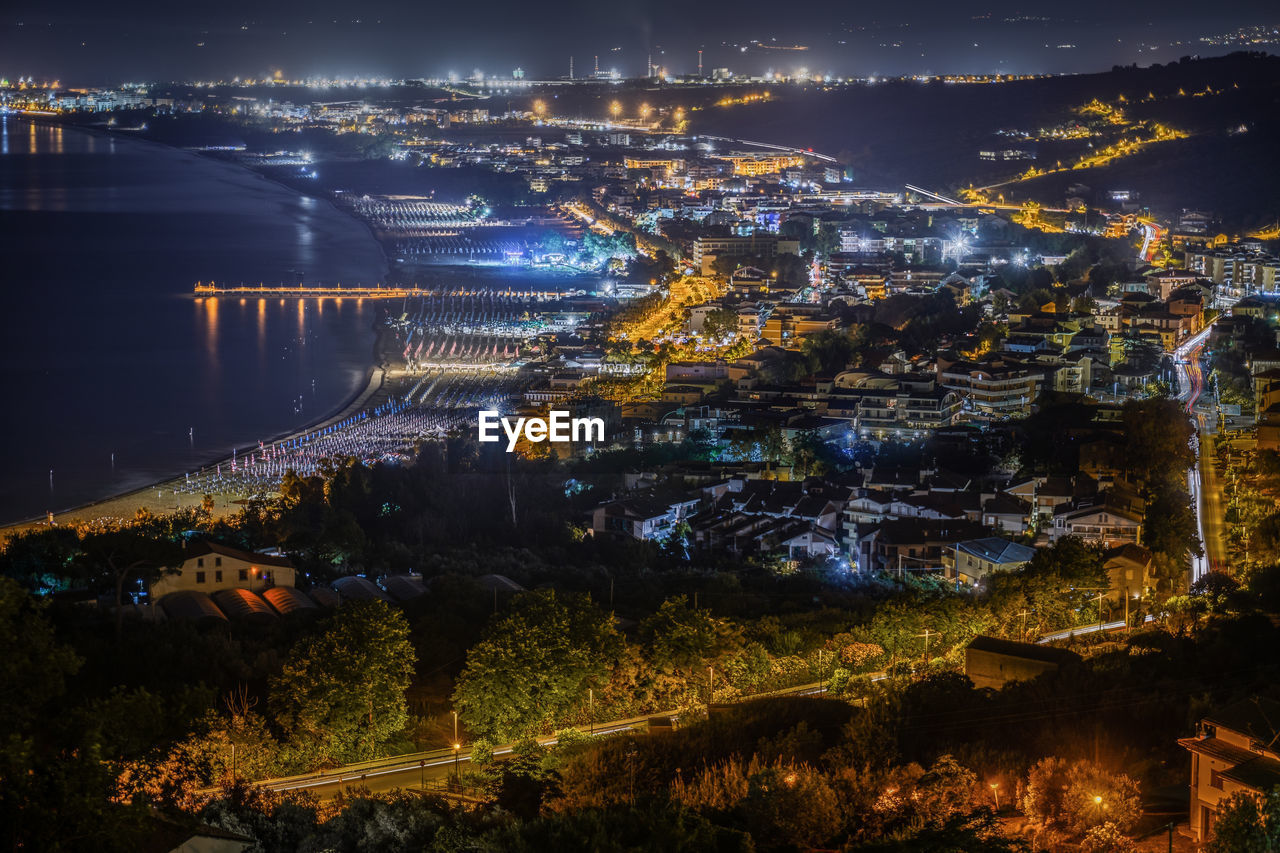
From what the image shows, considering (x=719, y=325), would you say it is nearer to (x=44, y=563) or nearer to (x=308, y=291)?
(x=308, y=291)

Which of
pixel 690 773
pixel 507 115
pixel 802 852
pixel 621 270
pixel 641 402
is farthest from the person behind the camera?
pixel 507 115

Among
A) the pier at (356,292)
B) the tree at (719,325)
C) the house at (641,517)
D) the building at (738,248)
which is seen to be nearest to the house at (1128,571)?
the house at (641,517)

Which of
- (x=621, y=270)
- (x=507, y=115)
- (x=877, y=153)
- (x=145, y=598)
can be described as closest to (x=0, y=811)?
(x=145, y=598)

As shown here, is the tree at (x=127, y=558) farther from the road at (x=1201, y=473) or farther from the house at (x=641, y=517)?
the road at (x=1201, y=473)

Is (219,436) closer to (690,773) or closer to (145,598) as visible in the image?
(145,598)

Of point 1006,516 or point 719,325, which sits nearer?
point 1006,516

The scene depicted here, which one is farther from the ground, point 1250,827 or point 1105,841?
point 1250,827

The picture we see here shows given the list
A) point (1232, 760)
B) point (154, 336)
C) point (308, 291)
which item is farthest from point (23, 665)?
point (308, 291)

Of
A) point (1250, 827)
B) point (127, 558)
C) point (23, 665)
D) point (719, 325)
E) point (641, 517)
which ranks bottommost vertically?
point (641, 517)
